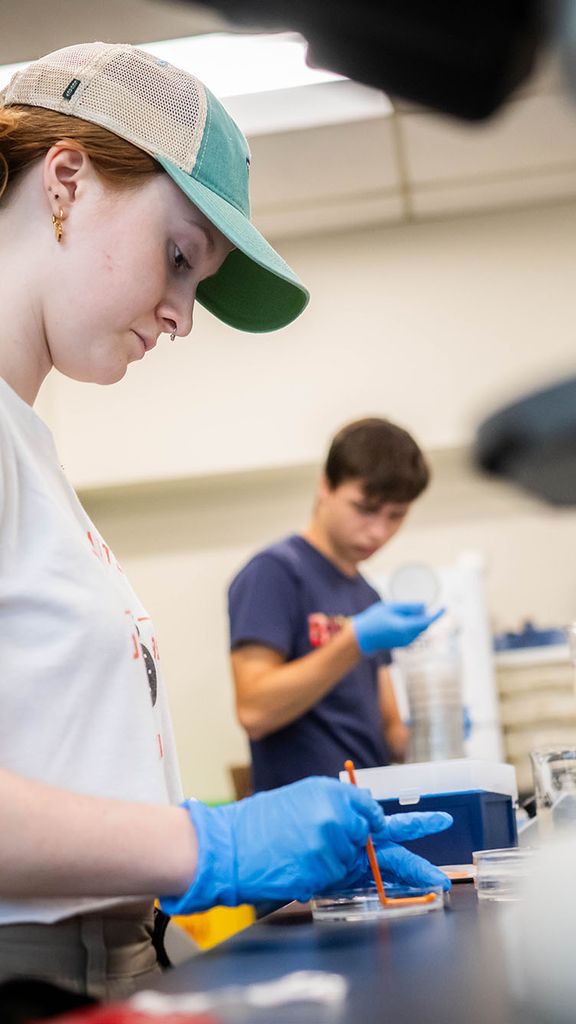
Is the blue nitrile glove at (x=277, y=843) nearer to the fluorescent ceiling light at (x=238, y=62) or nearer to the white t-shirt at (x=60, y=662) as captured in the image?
the white t-shirt at (x=60, y=662)

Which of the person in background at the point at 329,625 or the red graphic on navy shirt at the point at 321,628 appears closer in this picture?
the person in background at the point at 329,625

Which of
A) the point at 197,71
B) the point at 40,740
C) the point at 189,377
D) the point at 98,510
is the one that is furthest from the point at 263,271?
the point at 98,510

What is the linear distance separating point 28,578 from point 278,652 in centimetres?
127

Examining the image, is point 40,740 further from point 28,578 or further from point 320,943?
point 320,943

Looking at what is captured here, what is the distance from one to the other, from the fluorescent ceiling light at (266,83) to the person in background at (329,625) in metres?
0.91

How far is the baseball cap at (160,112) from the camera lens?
1072 mm

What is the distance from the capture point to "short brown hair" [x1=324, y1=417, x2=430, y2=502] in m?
2.37

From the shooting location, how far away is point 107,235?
105 centimetres

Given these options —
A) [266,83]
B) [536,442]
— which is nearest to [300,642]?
[266,83]

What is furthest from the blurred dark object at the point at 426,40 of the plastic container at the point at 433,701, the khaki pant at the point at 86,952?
the plastic container at the point at 433,701

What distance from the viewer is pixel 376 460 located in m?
2.36

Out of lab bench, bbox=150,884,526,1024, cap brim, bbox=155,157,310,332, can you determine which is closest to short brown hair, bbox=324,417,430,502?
cap brim, bbox=155,157,310,332

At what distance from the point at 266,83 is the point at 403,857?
2439mm

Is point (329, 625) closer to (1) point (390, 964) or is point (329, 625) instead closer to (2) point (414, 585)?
(2) point (414, 585)
